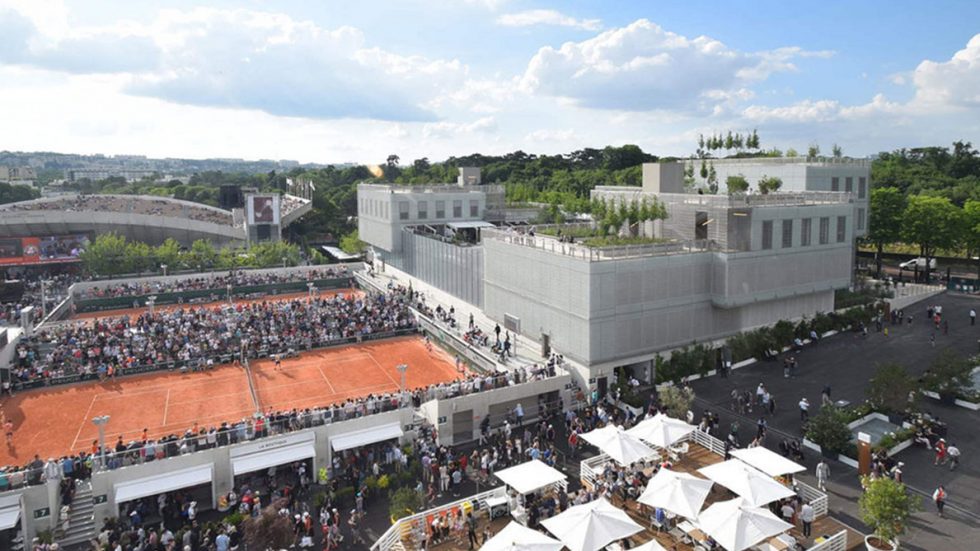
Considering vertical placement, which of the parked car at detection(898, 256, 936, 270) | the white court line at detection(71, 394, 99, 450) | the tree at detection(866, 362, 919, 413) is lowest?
the white court line at detection(71, 394, 99, 450)

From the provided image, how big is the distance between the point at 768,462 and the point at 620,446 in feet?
15.9

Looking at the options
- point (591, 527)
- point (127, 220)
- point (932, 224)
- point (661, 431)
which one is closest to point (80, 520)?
point (591, 527)

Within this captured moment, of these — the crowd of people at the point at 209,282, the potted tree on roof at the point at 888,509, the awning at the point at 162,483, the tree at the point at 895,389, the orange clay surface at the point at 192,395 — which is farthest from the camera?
the crowd of people at the point at 209,282

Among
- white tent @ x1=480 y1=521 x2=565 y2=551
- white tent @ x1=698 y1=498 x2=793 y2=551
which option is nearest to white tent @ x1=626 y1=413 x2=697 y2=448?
white tent @ x1=698 y1=498 x2=793 y2=551

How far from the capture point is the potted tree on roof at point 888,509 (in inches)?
708

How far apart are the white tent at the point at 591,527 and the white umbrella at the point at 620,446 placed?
12.5 ft

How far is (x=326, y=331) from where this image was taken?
150ft

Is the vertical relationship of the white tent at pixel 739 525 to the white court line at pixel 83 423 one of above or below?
above

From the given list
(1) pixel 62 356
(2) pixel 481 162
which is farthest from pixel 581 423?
(2) pixel 481 162

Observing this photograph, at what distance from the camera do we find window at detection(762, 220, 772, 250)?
120 feet

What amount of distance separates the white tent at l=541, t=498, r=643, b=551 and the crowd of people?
50748 millimetres

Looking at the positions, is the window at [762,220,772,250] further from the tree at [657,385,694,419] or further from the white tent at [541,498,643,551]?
the white tent at [541,498,643,551]

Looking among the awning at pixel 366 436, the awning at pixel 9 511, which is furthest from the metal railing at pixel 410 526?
the awning at pixel 9 511

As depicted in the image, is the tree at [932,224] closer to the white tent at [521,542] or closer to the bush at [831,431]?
the bush at [831,431]
